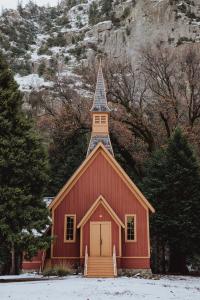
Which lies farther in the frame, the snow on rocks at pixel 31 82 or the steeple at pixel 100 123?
the snow on rocks at pixel 31 82

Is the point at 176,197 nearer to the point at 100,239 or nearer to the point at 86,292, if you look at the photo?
the point at 100,239

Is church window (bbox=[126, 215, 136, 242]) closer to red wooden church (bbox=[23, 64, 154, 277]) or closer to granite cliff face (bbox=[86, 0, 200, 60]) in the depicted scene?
red wooden church (bbox=[23, 64, 154, 277])

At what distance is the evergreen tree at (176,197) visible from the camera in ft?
90.4

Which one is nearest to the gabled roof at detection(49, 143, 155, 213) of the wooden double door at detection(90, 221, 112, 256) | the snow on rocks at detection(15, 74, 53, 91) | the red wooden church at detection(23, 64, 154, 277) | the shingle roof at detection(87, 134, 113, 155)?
the red wooden church at detection(23, 64, 154, 277)

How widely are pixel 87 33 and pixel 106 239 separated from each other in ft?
326

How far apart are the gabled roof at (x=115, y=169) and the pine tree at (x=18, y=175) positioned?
4885mm

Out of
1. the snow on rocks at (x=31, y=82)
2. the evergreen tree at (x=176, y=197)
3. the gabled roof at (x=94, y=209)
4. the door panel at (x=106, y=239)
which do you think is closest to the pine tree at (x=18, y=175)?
the gabled roof at (x=94, y=209)

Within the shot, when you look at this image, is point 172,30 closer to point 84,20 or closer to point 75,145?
point 84,20

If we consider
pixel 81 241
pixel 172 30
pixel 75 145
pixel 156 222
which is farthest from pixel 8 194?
pixel 172 30

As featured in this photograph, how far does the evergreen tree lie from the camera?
2756 cm

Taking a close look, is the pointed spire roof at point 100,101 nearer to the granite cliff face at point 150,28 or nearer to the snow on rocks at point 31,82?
the snow on rocks at point 31,82

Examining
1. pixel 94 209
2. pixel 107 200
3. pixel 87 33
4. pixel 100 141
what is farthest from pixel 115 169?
pixel 87 33

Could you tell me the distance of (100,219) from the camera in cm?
2462

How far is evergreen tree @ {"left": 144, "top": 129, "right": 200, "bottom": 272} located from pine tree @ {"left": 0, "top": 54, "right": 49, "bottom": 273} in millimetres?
10669
